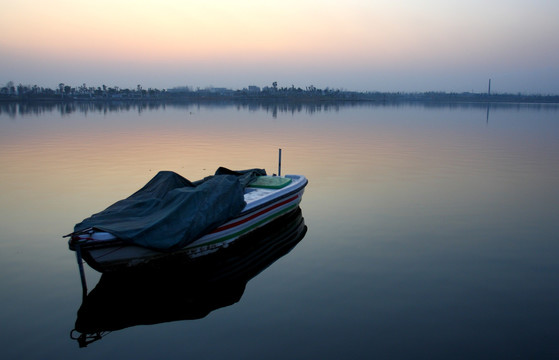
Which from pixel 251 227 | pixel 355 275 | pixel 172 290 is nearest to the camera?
pixel 172 290

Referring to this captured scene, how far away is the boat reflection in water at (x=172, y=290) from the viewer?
8.19 meters

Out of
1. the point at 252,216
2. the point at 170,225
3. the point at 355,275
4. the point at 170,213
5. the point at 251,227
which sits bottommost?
the point at 355,275

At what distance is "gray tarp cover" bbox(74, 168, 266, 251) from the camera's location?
9117 mm

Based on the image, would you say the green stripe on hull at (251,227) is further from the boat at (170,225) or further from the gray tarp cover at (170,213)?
the gray tarp cover at (170,213)

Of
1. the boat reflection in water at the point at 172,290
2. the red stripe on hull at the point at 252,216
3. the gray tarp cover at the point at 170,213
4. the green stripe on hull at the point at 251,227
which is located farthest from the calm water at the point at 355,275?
the gray tarp cover at the point at 170,213

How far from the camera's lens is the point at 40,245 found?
11.4 metres

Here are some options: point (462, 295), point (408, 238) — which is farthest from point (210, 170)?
point (462, 295)

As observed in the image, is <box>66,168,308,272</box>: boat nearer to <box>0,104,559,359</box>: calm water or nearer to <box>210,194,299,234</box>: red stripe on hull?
<box>210,194,299,234</box>: red stripe on hull

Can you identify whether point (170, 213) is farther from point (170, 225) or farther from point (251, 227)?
point (251, 227)

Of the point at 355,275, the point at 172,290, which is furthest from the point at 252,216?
the point at 355,275

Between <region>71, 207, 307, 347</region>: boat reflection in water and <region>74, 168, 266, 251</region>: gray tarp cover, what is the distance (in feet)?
2.75

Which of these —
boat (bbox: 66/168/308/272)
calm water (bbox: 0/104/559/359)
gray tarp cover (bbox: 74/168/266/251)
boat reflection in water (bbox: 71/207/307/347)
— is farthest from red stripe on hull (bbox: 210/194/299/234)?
calm water (bbox: 0/104/559/359)

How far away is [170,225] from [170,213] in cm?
31

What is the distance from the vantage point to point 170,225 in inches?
372
